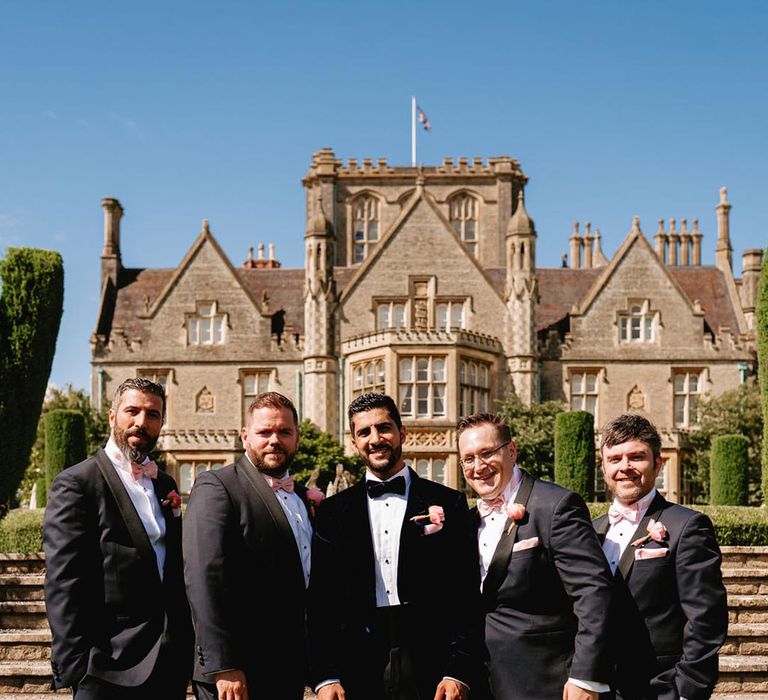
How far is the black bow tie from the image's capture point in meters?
5.87

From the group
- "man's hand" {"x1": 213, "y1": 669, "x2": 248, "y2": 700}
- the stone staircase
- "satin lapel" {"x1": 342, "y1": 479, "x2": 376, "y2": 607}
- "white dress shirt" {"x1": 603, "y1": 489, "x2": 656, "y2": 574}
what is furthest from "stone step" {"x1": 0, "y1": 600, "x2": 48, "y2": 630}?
"white dress shirt" {"x1": 603, "y1": 489, "x2": 656, "y2": 574}

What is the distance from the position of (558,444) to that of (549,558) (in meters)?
19.9

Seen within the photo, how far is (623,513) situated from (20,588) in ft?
26.0

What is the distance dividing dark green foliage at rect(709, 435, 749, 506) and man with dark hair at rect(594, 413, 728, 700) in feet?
60.7

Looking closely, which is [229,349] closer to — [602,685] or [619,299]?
[619,299]

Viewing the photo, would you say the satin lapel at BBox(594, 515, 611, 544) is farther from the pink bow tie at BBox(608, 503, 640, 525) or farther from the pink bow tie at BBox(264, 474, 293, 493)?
the pink bow tie at BBox(264, 474, 293, 493)

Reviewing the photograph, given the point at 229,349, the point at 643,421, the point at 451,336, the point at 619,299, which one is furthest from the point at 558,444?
the point at 643,421

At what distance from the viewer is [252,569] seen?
5.81 metres

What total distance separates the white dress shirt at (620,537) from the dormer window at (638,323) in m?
29.0

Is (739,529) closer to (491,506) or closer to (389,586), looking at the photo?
(491,506)

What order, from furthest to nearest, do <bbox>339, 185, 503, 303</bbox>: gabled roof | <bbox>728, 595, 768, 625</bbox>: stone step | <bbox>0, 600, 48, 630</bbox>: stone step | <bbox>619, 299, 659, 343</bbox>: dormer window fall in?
1. <bbox>619, 299, 659, 343</bbox>: dormer window
2. <bbox>339, 185, 503, 303</bbox>: gabled roof
3. <bbox>728, 595, 768, 625</bbox>: stone step
4. <bbox>0, 600, 48, 630</bbox>: stone step

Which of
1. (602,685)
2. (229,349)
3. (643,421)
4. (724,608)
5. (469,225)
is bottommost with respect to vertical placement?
(602,685)

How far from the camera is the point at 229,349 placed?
34312 mm

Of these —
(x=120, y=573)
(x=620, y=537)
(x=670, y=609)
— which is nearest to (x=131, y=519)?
(x=120, y=573)
